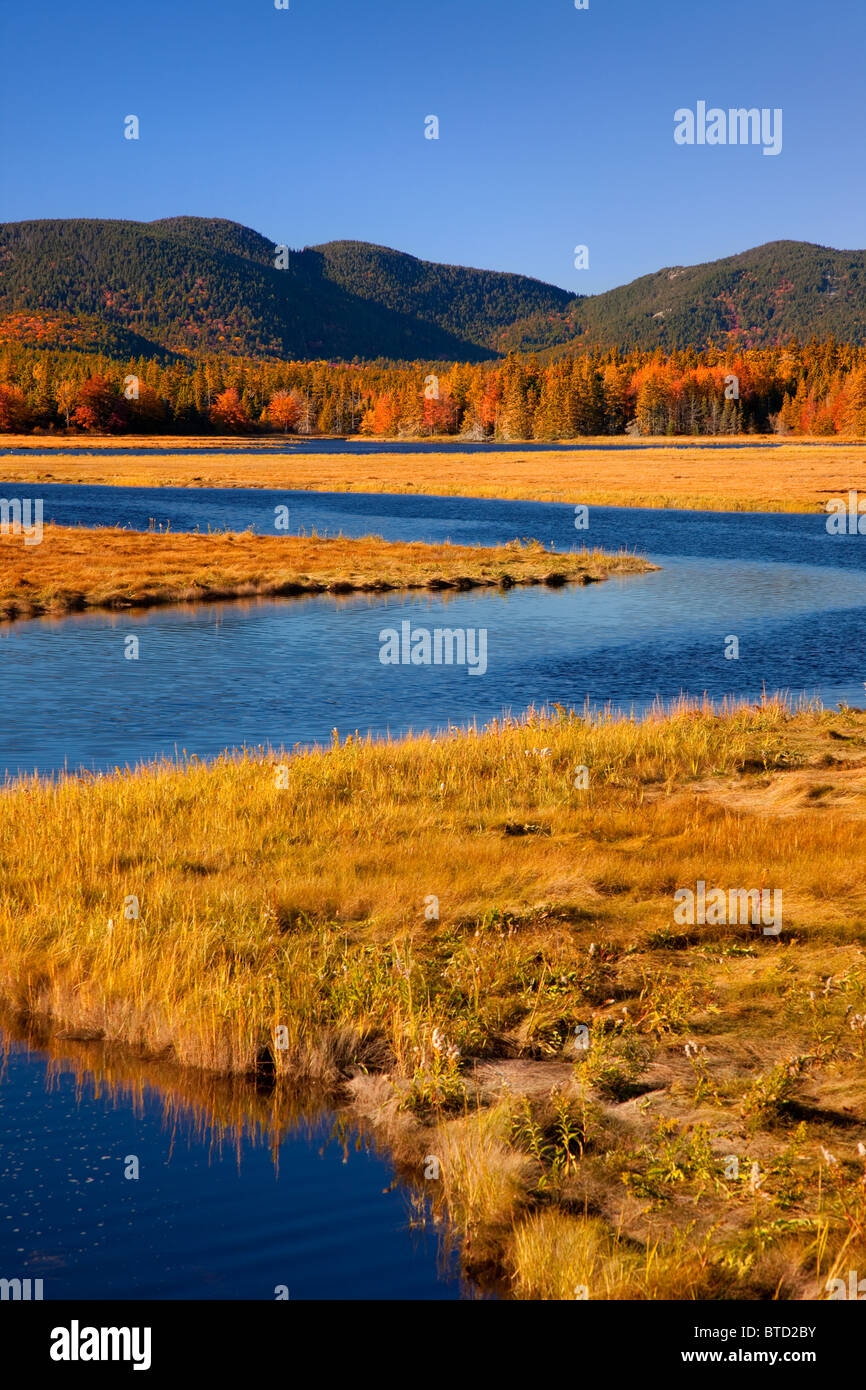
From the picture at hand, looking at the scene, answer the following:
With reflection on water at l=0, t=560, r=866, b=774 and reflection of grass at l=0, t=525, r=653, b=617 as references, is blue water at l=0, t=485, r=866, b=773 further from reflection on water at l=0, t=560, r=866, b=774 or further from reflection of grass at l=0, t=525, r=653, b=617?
reflection of grass at l=0, t=525, r=653, b=617

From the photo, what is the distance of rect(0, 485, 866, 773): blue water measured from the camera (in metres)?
24.9

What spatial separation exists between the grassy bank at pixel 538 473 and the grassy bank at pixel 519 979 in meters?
71.6

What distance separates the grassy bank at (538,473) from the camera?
89688 millimetres

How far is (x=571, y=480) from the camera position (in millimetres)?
106500

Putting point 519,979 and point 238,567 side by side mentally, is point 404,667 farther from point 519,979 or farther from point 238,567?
point 519,979

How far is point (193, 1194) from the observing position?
8344mm

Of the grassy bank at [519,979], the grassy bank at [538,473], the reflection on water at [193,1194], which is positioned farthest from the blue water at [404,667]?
the grassy bank at [538,473]

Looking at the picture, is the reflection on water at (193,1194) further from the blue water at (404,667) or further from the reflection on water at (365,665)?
the reflection on water at (365,665)

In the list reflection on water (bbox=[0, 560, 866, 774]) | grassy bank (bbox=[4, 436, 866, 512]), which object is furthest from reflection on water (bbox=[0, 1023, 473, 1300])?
grassy bank (bbox=[4, 436, 866, 512])

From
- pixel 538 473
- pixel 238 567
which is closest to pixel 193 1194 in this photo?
pixel 238 567

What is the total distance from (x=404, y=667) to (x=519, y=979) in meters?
21.6

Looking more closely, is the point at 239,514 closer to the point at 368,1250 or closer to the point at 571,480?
the point at 571,480

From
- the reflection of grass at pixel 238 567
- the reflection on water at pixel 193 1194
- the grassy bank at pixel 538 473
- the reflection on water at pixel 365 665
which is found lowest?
the reflection on water at pixel 193 1194

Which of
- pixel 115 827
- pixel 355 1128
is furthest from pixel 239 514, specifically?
pixel 355 1128
